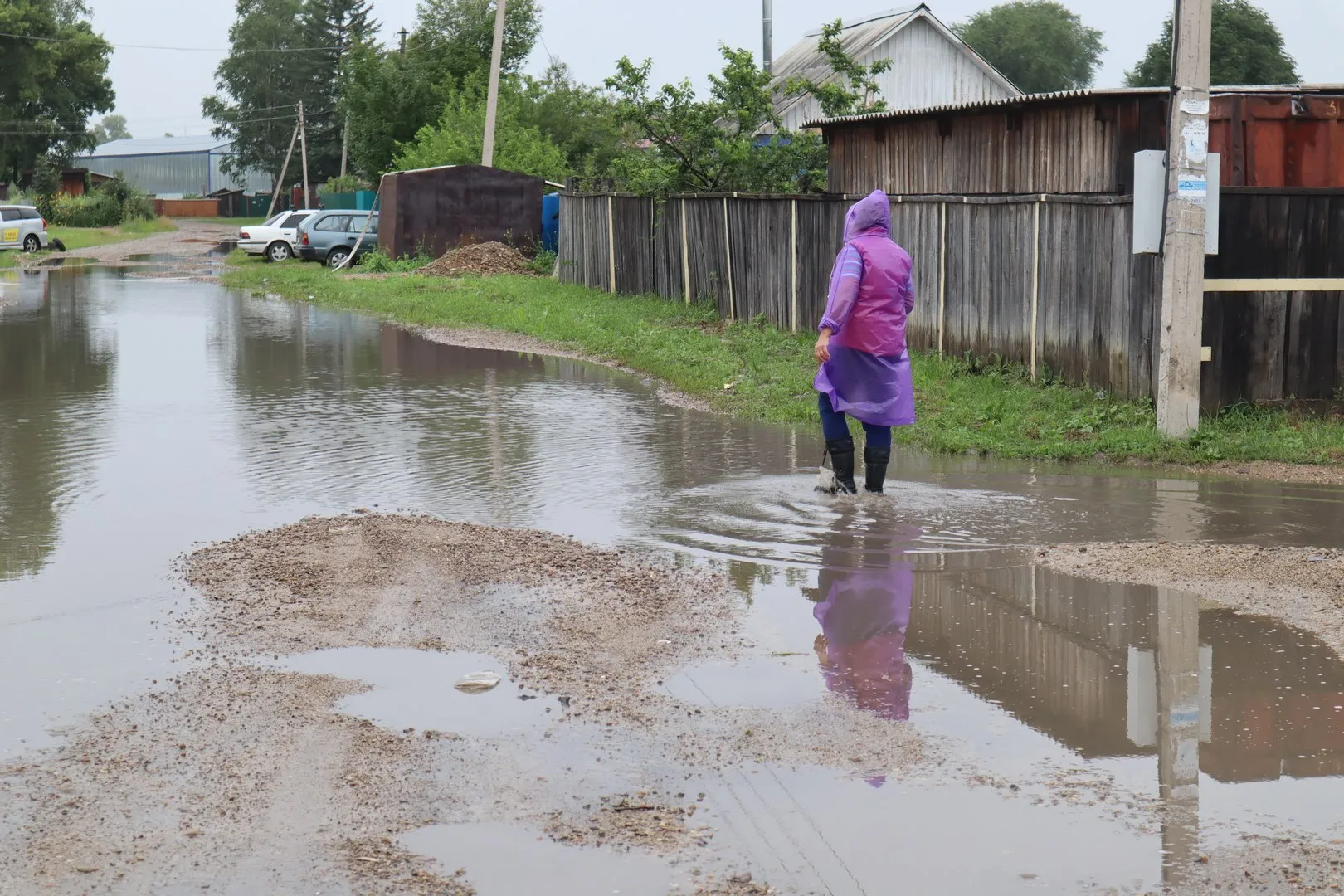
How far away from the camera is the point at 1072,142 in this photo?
1393 centimetres

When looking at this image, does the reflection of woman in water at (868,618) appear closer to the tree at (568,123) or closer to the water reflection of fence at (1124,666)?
the water reflection of fence at (1124,666)

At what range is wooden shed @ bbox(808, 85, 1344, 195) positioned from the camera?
11.9 meters

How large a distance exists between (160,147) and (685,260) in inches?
4074

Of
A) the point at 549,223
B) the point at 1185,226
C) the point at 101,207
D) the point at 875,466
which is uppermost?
the point at 101,207

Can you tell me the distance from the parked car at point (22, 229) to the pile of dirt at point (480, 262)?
1832 centimetres

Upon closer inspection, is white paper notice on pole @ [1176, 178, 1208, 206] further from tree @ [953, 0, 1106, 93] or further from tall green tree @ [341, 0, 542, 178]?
tree @ [953, 0, 1106, 93]

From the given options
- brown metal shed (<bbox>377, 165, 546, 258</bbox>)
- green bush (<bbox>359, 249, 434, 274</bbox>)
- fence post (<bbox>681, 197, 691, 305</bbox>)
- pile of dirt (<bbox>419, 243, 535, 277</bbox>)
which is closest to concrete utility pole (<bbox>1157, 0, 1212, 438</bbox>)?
fence post (<bbox>681, 197, 691, 305</bbox>)

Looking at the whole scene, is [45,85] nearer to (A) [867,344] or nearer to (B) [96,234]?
(B) [96,234]

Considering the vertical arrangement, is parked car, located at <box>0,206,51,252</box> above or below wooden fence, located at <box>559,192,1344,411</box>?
above

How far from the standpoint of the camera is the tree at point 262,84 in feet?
319

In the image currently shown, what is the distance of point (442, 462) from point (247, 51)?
316 ft

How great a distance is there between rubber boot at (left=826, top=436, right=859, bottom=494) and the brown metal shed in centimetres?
2505

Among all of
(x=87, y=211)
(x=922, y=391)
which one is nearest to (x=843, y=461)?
(x=922, y=391)

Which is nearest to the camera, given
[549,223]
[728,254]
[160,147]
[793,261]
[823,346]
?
[823,346]
